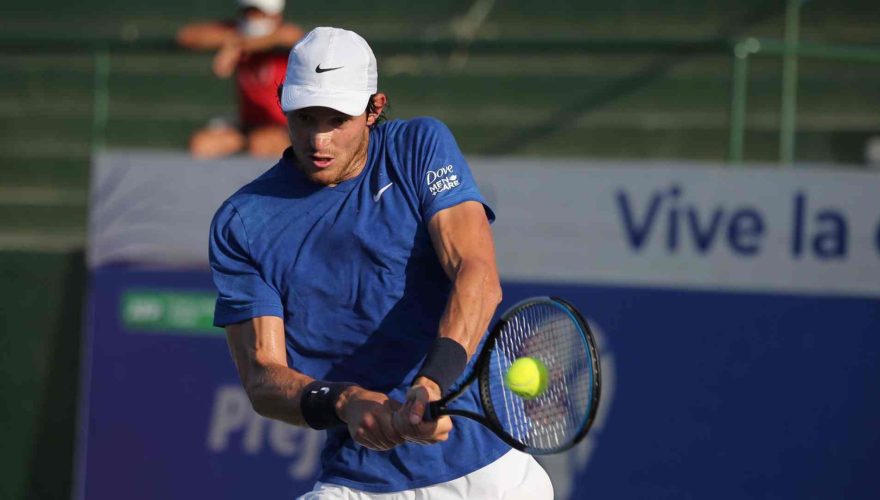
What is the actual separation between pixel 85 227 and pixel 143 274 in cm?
193

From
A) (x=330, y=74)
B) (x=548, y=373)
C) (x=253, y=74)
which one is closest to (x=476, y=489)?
(x=548, y=373)

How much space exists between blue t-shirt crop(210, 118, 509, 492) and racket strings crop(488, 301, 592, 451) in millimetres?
172

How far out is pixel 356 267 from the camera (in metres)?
3.94

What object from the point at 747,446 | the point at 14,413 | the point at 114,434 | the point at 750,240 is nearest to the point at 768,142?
the point at 750,240

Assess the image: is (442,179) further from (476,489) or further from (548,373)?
(476,489)

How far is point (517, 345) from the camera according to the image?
153 inches

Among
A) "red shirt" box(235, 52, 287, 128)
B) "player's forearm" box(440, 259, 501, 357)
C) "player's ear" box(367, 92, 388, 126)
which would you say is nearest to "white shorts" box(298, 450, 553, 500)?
"player's forearm" box(440, 259, 501, 357)

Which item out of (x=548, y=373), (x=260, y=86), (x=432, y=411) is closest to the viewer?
(x=432, y=411)

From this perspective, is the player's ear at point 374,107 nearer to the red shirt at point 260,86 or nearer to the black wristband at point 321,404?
the black wristband at point 321,404

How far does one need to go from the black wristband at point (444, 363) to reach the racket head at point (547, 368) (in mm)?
142

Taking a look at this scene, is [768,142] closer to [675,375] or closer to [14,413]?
[675,375]

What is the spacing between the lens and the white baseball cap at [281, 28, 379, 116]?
3773 mm

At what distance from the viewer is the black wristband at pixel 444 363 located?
3.53 metres

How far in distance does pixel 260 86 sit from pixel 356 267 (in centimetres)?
429
